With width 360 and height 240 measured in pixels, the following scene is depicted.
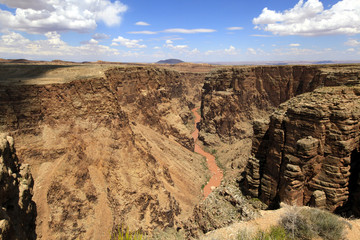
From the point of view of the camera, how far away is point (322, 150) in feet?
44.3

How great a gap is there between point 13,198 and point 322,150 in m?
16.1

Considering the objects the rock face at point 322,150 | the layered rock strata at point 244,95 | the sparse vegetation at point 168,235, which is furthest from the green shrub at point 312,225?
the layered rock strata at point 244,95

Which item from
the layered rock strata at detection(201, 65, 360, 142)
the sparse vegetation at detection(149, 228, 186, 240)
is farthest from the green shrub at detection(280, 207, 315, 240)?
the layered rock strata at detection(201, 65, 360, 142)

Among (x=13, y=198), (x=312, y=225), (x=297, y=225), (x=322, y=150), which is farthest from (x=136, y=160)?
(x=312, y=225)

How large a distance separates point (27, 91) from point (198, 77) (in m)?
87.3

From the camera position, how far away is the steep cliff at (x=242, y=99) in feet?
145

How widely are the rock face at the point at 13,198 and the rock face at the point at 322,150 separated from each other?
14190 millimetres

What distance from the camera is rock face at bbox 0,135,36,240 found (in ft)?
23.5

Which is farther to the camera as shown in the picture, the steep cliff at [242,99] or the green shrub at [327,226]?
the steep cliff at [242,99]

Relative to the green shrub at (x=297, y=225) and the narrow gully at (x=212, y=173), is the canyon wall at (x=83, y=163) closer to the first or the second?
the narrow gully at (x=212, y=173)

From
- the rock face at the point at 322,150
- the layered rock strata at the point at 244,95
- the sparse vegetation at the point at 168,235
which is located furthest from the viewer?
the layered rock strata at the point at 244,95

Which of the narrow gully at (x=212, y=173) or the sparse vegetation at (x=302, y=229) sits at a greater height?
the sparse vegetation at (x=302, y=229)

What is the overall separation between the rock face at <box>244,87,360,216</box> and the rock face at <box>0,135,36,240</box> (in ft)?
46.6

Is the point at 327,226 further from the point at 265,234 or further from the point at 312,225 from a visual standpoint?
the point at 265,234
